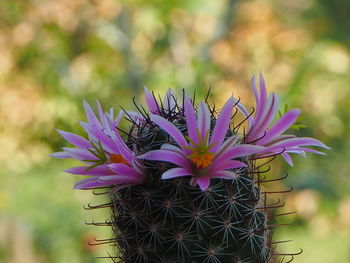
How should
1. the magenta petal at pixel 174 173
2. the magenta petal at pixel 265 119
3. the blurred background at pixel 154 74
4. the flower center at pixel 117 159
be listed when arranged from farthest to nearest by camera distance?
the blurred background at pixel 154 74 < the magenta petal at pixel 265 119 < the flower center at pixel 117 159 < the magenta petal at pixel 174 173

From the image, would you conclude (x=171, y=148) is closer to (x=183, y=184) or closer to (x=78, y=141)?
(x=183, y=184)

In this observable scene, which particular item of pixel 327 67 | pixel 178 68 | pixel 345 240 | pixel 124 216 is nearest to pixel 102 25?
pixel 178 68

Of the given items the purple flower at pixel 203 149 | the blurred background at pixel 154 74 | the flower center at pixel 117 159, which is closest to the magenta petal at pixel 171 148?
the purple flower at pixel 203 149

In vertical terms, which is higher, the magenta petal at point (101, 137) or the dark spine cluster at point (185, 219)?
the magenta petal at point (101, 137)

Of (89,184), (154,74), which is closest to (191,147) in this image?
(89,184)

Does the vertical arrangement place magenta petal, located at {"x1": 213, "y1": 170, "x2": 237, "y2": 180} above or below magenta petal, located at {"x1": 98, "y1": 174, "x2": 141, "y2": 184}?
below

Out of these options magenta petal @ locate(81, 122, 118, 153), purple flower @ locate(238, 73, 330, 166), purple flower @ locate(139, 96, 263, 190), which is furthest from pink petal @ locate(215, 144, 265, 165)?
magenta petal @ locate(81, 122, 118, 153)

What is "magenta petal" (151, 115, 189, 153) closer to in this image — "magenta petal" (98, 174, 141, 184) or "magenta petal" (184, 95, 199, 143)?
"magenta petal" (184, 95, 199, 143)

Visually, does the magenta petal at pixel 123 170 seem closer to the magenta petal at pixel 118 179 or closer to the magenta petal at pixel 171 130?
the magenta petal at pixel 118 179

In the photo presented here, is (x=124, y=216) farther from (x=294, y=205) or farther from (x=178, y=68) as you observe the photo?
(x=294, y=205)
